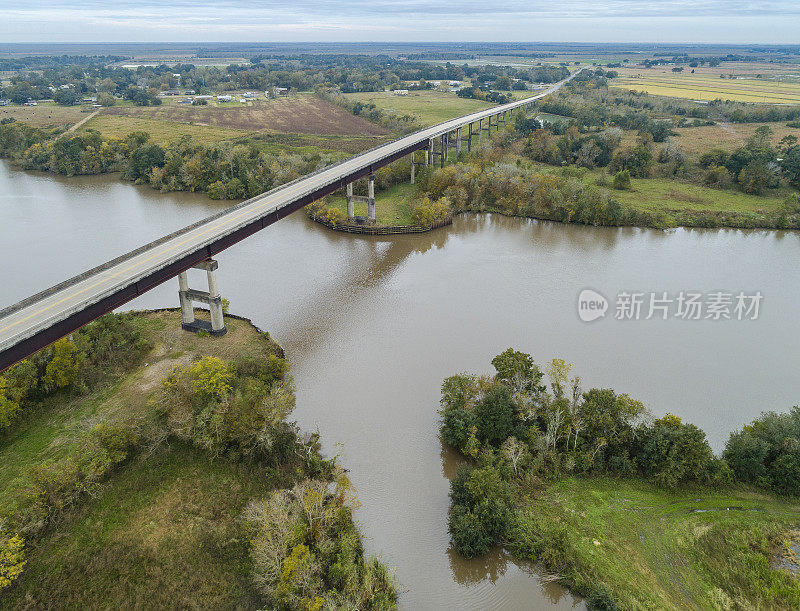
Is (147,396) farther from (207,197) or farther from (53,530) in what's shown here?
(207,197)

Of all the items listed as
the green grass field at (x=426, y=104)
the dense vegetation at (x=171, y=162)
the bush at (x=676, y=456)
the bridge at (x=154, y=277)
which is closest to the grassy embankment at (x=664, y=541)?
the bush at (x=676, y=456)

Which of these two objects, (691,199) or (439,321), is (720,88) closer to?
(691,199)

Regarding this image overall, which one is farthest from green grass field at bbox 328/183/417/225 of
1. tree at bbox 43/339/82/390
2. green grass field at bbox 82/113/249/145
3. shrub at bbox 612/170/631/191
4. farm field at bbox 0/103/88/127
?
farm field at bbox 0/103/88/127

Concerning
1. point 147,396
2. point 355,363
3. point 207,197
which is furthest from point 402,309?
point 207,197

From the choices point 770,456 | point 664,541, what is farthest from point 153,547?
point 770,456

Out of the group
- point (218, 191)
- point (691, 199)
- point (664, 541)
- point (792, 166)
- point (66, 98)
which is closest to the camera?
point (664, 541)

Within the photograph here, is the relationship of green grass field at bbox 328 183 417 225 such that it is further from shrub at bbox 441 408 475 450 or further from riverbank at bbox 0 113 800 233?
shrub at bbox 441 408 475 450

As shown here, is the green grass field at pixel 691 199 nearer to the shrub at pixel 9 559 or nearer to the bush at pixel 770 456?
the bush at pixel 770 456
